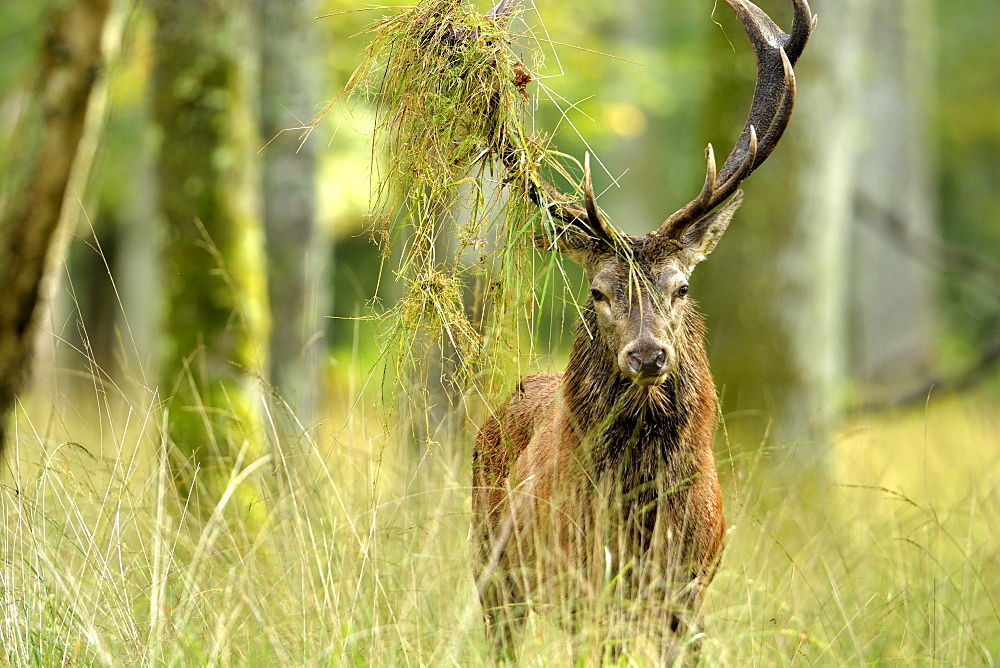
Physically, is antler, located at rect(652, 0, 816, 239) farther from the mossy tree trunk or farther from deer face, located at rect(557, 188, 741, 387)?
the mossy tree trunk

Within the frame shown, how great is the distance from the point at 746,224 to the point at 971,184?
69.0 ft

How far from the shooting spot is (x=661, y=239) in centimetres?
447

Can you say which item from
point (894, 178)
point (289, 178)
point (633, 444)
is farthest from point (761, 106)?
point (894, 178)

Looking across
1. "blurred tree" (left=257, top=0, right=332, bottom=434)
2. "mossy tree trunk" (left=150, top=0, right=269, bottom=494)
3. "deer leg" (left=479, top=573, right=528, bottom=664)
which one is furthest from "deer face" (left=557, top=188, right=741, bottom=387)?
"blurred tree" (left=257, top=0, right=332, bottom=434)

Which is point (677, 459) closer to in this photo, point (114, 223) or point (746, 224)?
point (746, 224)

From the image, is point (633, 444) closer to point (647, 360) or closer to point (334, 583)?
point (647, 360)

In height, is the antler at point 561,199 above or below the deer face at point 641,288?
above

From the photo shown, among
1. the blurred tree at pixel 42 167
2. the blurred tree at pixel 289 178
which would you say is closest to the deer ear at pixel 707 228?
the blurred tree at pixel 42 167

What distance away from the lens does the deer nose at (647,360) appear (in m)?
3.99

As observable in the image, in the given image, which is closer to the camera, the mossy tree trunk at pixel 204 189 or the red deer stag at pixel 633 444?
the red deer stag at pixel 633 444

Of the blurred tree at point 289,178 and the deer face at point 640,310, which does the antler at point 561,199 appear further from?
the blurred tree at point 289,178

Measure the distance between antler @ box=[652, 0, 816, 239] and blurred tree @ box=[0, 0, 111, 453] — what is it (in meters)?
3.11

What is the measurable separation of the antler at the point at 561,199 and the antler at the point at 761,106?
0.95 ft

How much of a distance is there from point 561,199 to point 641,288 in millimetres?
438
